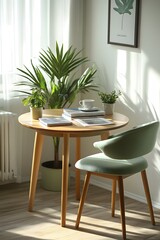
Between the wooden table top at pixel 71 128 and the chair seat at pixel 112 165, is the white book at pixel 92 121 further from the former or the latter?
the chair seat at pixel 112 165

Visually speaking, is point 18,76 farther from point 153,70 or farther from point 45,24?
point 153,70

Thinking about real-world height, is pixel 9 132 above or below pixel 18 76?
below

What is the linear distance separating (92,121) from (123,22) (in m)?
0.94

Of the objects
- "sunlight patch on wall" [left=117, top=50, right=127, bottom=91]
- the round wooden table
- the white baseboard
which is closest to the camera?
the round wooden table

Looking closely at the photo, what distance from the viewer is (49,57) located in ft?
14.6

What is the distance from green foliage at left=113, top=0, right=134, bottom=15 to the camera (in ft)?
13.8

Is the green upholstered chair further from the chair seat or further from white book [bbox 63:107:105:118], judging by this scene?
white book [bbox 63:107:105:118]

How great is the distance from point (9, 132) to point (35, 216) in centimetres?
80

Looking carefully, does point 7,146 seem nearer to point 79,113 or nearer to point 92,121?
point 79,113

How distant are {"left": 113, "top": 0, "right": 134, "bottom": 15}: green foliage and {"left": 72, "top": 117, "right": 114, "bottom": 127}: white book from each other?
36.2 inches

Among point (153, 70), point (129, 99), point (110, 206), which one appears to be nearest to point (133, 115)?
point (129, 99)

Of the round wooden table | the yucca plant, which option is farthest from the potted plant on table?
the round wooden table

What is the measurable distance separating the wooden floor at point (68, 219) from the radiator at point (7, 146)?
16cm

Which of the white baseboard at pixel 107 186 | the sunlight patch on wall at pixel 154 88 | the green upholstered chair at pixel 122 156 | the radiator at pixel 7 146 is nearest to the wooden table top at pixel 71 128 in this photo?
the green upholstered chair at pixel 122 156
